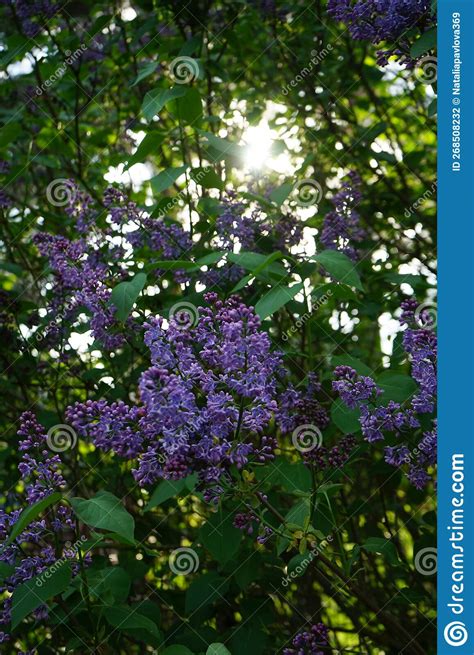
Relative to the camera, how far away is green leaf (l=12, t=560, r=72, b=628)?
2.24 metres

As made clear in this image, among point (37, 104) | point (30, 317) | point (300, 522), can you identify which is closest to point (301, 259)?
point (300, 522)

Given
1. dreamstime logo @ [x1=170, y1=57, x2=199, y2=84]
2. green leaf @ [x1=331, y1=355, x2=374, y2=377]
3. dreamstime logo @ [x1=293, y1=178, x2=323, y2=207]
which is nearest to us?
green leaf @ [x1=331, y1=355, x2=374, y2=377]

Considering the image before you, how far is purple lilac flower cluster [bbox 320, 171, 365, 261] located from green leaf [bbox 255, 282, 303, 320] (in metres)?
0.96

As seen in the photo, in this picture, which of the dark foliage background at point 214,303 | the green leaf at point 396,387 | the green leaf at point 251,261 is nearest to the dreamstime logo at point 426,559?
the dark foliage background at point 214,303

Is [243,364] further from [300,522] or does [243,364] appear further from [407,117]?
[407,117]

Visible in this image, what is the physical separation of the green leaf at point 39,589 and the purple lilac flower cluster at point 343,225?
1603mm

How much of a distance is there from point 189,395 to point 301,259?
1169 millimetres

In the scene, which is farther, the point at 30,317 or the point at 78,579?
the point at 30,317

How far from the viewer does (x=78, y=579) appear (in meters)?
2.46

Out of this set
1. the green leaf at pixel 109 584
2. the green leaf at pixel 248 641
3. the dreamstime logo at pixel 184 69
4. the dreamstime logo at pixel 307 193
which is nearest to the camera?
the green leaf at pixel 109 584

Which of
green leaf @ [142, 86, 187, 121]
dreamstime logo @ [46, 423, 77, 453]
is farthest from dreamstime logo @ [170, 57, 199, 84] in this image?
dreamstime logo @ [46, 423, 77, 453]

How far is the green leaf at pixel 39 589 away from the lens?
2236 millimetres
